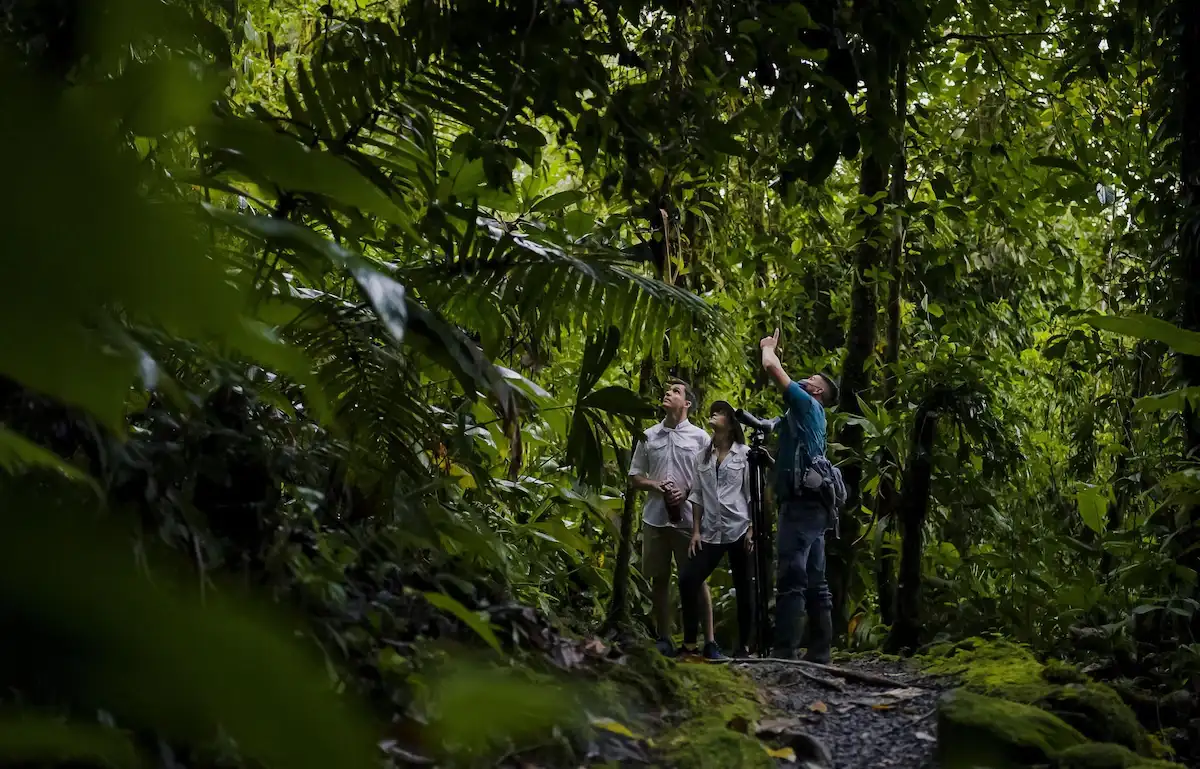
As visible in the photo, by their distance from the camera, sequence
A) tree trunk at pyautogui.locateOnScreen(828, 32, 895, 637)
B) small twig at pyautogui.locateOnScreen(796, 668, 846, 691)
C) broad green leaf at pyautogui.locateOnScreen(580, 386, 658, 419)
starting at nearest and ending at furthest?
1. broad green leaf at pyautogui.locateOnScreen(580, 386, 658, 419)
2. small twig at pyautogui.locateOnScreen(796, 668, 846, 691)
3. tree trunk at pyautogui.locateOnScreen(828, 32, 895, 637)

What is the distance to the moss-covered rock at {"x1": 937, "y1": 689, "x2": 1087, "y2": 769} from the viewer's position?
114 inches

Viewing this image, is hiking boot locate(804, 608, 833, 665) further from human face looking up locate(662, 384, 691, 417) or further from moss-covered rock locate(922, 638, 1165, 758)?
human face looking up locate(662, 384, 691, 417)

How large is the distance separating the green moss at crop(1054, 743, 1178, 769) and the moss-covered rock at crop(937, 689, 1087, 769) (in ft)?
0.15

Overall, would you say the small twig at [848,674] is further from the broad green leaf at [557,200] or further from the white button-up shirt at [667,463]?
the broad green leaf at [557,200]

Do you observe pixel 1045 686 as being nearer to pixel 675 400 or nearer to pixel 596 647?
pixel 596 647

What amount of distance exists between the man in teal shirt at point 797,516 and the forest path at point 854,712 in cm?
31

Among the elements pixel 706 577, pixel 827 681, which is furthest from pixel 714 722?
pixel 706 577

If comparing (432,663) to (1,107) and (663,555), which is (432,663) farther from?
(663,555)

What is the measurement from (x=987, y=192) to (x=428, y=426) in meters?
3.81

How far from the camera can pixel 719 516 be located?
227 inches

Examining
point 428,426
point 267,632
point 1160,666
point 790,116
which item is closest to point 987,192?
point 1160,666

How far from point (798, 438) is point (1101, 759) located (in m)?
2.71

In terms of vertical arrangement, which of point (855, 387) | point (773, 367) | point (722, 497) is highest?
point (855, 387)

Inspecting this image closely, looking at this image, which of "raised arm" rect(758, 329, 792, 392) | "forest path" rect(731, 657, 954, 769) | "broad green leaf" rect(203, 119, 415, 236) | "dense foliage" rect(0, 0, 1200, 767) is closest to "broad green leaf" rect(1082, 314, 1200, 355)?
"dense foliage" rect(0, 0, 1200, 767)
